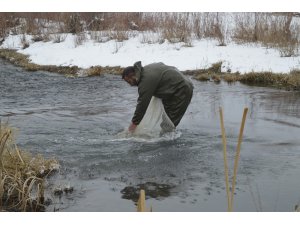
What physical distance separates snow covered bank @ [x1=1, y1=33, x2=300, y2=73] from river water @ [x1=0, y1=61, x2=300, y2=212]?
2.43m

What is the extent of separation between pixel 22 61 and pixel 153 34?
5711 mm

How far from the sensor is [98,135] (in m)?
8.20

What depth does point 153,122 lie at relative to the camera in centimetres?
743

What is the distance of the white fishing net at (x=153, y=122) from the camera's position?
7391 mm

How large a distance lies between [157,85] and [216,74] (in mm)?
7660

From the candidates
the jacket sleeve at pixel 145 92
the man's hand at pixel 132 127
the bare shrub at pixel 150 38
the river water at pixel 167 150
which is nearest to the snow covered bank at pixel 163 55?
the bare shrub at pixel 150 38

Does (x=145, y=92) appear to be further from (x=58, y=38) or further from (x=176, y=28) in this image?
(x=58, y=38)

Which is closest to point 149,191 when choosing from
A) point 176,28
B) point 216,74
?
point 216,74

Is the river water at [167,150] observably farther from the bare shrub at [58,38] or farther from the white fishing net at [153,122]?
the bare shrub at [58,38]

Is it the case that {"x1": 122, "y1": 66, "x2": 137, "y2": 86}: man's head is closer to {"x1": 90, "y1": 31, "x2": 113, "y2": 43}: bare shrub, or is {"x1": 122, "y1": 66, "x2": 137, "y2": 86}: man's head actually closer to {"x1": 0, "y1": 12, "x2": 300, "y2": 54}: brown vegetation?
{"x1": 0, "y1": 12, "x2": 300, "y2": 54}: brown vegetation

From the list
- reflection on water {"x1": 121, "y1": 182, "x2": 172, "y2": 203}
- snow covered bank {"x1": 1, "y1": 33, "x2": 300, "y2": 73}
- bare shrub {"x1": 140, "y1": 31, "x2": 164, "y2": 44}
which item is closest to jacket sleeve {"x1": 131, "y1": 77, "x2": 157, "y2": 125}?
reflection on water {"x1": 121, "y1": 182, "x2": 172, "y2": 203}

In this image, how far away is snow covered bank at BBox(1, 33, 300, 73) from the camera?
14711 millimetres

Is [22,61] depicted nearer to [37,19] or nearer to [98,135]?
[37,19]

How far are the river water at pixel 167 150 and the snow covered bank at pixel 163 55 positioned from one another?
2.43 m
